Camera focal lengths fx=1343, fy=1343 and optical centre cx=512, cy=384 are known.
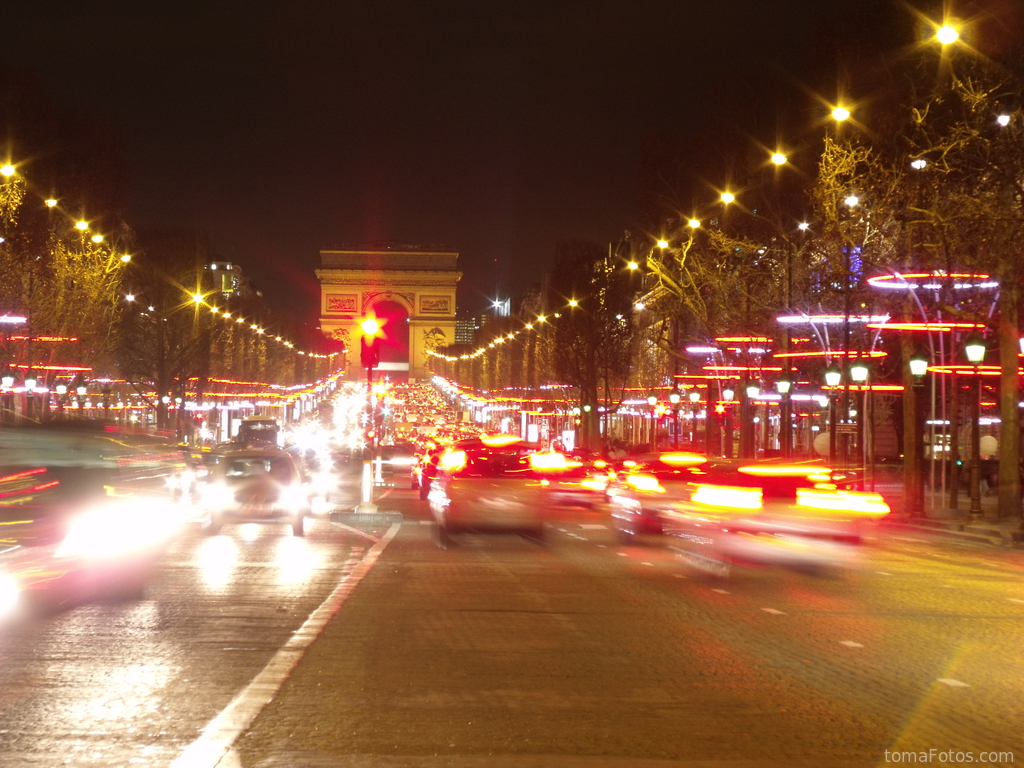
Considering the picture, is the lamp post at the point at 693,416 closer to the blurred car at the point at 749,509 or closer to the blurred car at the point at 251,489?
the blurred car at the point at 749,509

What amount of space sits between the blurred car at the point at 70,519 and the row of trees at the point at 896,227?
16.0 m

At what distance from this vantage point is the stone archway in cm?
16988

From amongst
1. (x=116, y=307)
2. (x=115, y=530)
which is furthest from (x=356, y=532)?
(x=116, y=307)

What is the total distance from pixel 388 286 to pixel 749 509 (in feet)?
499

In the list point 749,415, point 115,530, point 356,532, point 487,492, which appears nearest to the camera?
point 115,530

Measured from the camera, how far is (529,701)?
342 inches

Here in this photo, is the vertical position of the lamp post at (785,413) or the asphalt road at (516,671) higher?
the lamp post at (785,413)

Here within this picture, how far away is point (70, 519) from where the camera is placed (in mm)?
12828

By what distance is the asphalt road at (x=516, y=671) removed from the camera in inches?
292

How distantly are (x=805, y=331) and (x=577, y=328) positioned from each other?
71.2ft

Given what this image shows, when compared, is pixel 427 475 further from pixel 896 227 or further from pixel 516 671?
pixel 516 671

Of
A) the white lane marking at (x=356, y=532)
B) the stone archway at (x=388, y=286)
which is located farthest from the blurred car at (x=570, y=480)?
the stone archway at (x=388, y=286)

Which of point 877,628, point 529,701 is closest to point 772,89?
point 877,628

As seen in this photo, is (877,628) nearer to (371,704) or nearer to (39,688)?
(371,704)
